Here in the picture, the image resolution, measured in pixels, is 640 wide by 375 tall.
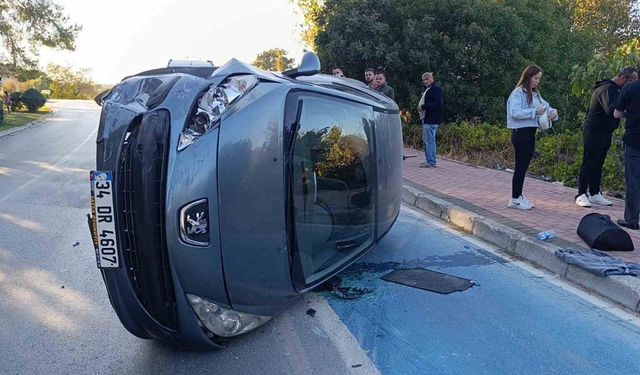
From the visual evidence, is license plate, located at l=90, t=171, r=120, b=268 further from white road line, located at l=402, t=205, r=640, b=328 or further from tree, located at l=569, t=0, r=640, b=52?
tree, located at l=569, t=0, r=640, b=52

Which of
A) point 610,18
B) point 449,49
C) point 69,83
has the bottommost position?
point 69,83

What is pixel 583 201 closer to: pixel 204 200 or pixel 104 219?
pixel 204 200

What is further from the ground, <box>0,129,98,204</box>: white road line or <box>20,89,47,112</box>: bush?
<box>0,129,98,204</box>: white road line

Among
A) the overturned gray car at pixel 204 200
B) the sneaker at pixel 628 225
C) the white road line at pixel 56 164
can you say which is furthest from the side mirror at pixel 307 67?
the white road line at pixel 56 164

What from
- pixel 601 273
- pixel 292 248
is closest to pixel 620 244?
pixel 601 273

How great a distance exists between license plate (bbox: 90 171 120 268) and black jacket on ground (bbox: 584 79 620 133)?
18.5ft

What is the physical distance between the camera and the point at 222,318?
2.95 metres

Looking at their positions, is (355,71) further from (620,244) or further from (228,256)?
(228,256)

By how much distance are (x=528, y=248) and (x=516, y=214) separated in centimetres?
123

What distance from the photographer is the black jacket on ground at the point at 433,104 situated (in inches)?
385

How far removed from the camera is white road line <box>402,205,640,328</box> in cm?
377

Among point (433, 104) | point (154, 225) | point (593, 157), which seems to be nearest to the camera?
point (154, 225)

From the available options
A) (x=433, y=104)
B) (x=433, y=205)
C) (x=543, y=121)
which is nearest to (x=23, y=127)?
(x=433, y=104)

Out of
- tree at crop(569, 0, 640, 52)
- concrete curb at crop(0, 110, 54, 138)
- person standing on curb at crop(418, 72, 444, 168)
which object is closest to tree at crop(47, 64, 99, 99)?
concrete curb at crop(0, 110, 54, 138)
